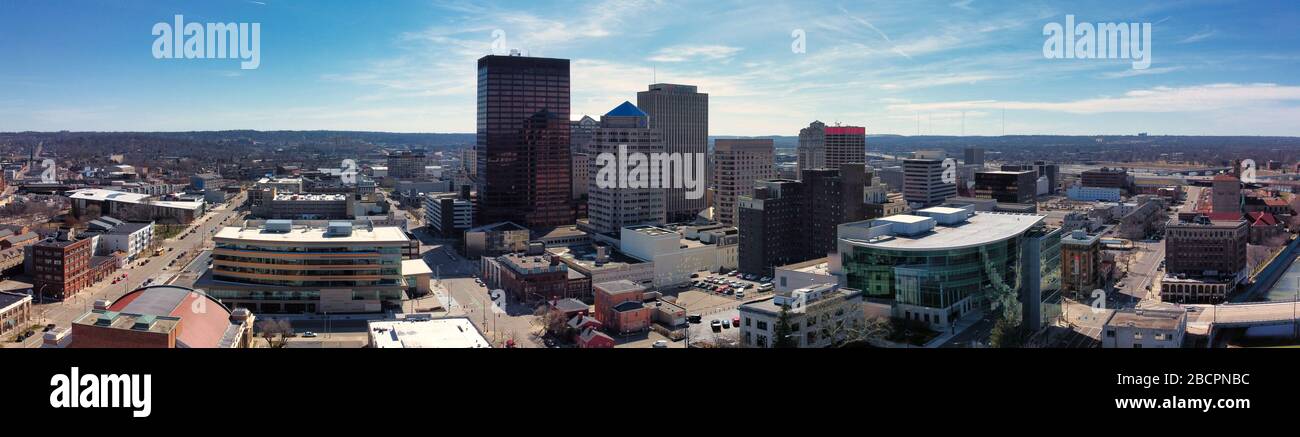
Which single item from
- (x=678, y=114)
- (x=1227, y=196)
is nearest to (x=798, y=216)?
(x=678, y=114)

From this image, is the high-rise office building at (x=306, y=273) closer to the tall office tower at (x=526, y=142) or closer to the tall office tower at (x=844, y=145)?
the tall office tower at (x=526, y=142)

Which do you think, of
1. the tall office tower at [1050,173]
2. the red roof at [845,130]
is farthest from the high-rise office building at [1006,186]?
the tall office tower at [1050,173]

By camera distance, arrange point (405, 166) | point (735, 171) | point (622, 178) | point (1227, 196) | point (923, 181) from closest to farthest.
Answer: point (1227, 196)
point (622, 178)
point (735, 171)
point (923, 181)
point (405, 166)

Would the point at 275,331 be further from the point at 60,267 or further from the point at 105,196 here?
the point at 105,196
